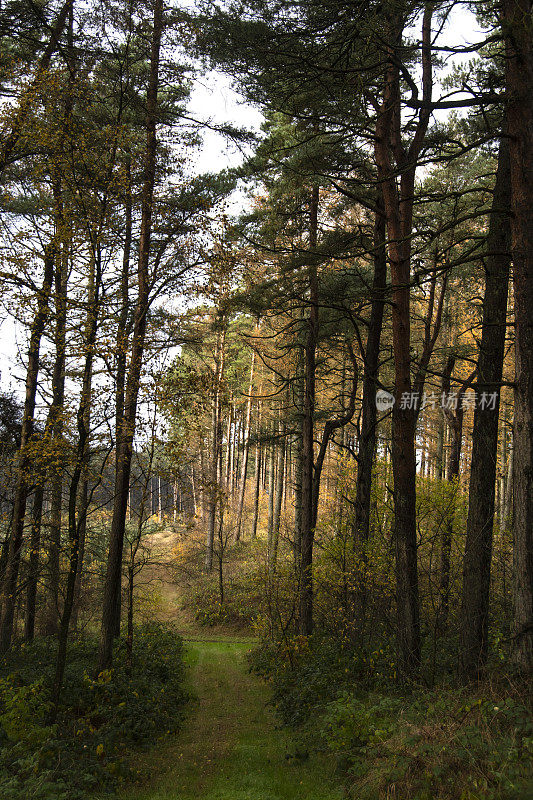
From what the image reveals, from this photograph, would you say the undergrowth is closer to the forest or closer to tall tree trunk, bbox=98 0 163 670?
the forest

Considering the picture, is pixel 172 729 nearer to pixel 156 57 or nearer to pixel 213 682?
pixel 213 682

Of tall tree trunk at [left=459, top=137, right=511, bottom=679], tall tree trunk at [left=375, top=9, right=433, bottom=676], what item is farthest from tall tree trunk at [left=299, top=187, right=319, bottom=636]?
tall tree trunk at [left=459, top=137, right=511, bottom=679]

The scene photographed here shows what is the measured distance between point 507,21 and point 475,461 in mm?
5027

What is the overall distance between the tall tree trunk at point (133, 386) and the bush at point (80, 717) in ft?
2.50

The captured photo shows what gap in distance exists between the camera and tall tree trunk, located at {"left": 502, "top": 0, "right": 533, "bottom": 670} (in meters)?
5.06

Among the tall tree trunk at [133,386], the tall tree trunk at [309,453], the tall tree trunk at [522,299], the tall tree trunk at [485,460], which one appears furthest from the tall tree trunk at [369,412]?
the tall tree trunk at [522,299]

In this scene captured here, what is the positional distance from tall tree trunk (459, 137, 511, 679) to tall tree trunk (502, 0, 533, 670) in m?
1.17

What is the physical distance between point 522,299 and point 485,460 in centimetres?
254

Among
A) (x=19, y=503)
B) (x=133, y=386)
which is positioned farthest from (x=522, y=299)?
(x=19, y=503)

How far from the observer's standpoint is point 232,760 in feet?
23.4

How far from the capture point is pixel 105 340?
24.6ft

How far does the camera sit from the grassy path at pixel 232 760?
5941 millimetres

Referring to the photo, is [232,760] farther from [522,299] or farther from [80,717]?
[522,299]

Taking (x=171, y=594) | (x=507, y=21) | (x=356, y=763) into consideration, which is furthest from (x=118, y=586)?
(x=171, y=594)
